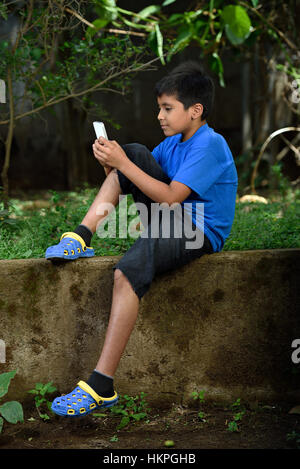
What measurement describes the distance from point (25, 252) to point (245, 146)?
4.28 m

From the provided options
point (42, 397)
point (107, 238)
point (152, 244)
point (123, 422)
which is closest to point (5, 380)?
point (42, 397)

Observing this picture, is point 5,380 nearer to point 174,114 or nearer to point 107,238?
point 107,238

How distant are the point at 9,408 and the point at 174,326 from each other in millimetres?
799

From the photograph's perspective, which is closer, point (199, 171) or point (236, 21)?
point (236, 21)

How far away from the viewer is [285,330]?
2.52 meters

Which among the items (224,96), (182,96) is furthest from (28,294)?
(224,96)

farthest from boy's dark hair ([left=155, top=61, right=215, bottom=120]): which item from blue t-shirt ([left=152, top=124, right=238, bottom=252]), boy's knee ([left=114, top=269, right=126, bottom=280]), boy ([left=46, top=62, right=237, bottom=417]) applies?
Result: boy's knee ([left=114, top=269, right=126, bottom=280])

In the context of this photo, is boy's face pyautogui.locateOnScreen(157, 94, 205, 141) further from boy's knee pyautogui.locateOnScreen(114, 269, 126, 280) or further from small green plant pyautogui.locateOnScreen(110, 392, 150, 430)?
small green plant pyautogui.locateOnScreen(110, 392, 150, 430)

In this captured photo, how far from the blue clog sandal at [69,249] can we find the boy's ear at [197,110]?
2.54 feet

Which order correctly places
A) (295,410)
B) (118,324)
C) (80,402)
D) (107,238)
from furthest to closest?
(107,238)
(295,410)
(118,324)
(80,402)

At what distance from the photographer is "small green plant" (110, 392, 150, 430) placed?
8.09 feet

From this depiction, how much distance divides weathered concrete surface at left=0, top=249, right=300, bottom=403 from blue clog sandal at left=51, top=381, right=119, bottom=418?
39cm

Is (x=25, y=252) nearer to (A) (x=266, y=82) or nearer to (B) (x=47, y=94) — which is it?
(B) (x=47, y=94)

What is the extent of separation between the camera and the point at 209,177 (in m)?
2.42
